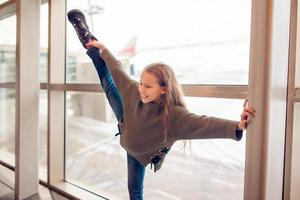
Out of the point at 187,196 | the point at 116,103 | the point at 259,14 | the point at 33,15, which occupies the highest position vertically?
the point at 33,15

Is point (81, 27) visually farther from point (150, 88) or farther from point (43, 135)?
point (43, 135)

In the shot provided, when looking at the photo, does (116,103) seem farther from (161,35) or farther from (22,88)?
(22,88)

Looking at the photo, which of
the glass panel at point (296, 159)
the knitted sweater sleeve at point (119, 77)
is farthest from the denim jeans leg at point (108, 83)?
the glass panel at point (296, 159)

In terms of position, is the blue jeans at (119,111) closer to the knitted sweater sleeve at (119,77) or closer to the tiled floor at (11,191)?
the knitted sweater sleeve at (119,77)

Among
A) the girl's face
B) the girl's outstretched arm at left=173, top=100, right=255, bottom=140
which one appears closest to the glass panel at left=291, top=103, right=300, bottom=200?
the girl's outstretched arm at left=173, top=100, right=255, bottom=140

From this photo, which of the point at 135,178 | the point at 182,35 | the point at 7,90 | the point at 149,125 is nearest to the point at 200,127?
the point at 149,125

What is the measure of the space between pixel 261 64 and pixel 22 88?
2.18m

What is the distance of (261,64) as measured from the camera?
1199 mm

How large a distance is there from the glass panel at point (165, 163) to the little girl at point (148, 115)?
12.9 inches

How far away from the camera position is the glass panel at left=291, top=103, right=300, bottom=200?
1.36 metres

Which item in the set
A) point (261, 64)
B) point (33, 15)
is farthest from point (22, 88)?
point (261, 64)

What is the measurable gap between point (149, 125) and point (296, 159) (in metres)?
0.79

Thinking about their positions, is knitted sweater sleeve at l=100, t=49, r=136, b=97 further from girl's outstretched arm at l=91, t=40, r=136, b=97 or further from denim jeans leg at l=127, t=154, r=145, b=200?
denim jeans leg at l=127, t=154, r=145, b=200

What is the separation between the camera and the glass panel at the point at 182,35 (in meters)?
1.69
